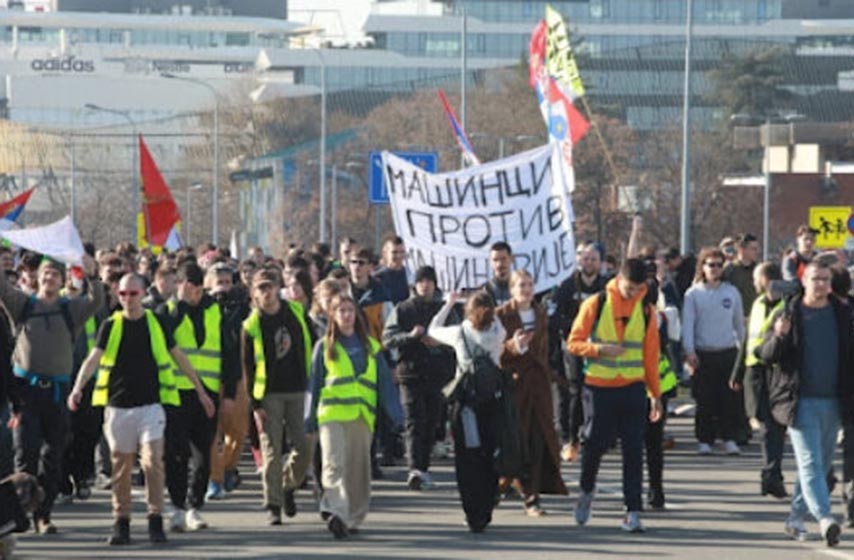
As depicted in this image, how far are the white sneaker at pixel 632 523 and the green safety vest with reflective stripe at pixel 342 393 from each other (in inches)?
67.2

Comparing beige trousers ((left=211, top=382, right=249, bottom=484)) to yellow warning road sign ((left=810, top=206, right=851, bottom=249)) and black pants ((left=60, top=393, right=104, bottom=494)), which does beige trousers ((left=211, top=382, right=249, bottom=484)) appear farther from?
yellow warning road sign ((left=810, top=206, right=851, bottom=249))

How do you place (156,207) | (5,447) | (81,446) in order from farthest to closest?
(156,207) → (81,446) → (5,447)

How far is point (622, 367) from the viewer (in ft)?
49.6

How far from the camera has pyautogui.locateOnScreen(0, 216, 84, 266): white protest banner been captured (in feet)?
51.6

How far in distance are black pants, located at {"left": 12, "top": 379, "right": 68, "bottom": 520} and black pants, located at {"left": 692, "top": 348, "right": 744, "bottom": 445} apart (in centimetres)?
686

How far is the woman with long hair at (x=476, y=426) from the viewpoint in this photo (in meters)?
15.1

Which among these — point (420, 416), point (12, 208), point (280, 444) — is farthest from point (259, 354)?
point (12, 208)

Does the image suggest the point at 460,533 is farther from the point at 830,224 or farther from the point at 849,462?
the point at 830,224

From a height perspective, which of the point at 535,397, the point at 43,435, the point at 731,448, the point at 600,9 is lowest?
the point at 731,448

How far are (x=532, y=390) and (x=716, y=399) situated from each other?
4.79 meters

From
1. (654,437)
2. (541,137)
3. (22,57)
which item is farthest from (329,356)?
(22,57)

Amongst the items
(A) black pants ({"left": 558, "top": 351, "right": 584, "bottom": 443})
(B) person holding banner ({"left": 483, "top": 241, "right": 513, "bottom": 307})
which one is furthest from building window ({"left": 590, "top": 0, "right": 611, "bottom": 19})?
(B) person holding banner ({"left": 483, "top": 241, "right": 513, "bottom": 307})

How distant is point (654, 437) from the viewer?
1669cm

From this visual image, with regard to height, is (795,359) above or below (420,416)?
above
